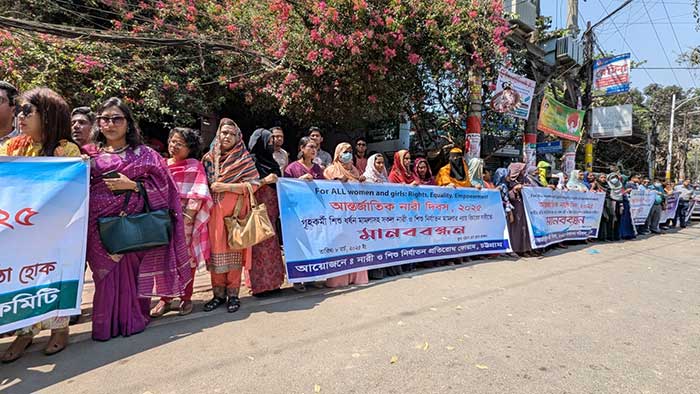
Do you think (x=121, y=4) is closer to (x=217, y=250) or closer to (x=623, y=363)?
(x=217, y=250)

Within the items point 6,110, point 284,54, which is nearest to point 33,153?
point 6,110

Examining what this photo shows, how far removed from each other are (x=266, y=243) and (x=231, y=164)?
854mm

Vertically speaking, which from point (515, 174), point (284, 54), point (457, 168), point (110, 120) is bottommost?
point (515, 174)

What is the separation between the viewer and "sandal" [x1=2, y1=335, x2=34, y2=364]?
2.23 m

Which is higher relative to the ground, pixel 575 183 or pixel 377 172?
pixel 377 172

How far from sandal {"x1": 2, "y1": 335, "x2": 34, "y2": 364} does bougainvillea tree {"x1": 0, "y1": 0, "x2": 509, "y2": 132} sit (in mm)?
4316

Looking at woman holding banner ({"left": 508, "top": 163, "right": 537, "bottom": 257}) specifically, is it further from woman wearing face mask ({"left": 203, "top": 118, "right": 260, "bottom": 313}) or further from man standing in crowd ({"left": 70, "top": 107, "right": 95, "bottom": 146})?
man standing in crowd ({"left": 70, "top": 107, "right": 95, "bottom": 146})

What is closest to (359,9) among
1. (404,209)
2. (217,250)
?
(404,209)

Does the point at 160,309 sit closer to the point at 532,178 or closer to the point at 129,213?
the point at 129,213

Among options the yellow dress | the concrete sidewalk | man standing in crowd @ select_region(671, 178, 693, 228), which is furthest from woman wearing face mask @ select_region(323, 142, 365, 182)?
man standing in crowd @ select_region(671, 178, 693, 228)

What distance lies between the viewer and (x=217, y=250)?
3139 millimetres

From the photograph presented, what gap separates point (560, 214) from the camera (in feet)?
21.9

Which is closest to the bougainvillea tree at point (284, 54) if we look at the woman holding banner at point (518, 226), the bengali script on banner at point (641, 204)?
the woman holding banner at point (518, 226)

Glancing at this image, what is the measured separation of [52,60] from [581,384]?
904 centimetres
